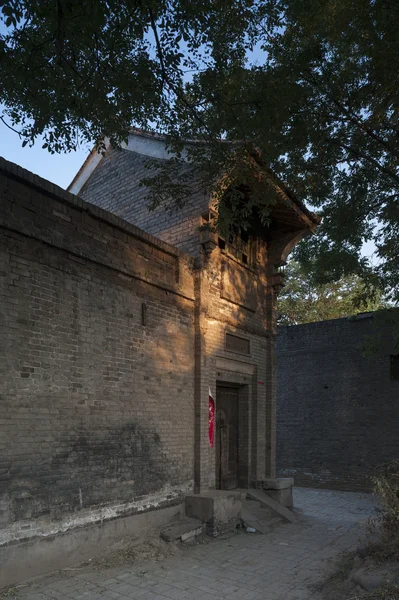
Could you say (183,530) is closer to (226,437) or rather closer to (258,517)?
(258,517)

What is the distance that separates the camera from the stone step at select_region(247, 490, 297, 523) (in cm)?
1091

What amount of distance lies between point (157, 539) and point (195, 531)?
88 centimetres

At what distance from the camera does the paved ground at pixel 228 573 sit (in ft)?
19.9

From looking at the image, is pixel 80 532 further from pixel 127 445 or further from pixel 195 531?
pixel 195 531

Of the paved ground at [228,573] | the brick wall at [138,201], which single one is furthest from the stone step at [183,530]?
the brick wall at [138,201]

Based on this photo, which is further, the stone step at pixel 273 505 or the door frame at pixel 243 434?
the door frame at pixel 243 434

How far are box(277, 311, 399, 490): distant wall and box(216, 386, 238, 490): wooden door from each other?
4.72 meters

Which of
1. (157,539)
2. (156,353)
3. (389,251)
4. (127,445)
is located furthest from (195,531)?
(389,251)

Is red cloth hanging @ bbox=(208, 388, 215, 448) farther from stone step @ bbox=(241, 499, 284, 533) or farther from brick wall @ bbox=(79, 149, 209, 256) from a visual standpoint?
brick wall @ bbox=(79, 149, 209, 256)

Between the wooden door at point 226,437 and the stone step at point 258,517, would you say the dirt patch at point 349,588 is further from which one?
the wooden door at point 226,437

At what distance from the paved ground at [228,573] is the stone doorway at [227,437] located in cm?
180

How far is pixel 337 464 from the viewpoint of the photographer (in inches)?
634

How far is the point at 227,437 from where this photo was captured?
11.8 meters

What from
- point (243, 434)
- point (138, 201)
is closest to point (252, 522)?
point (243, 434)
